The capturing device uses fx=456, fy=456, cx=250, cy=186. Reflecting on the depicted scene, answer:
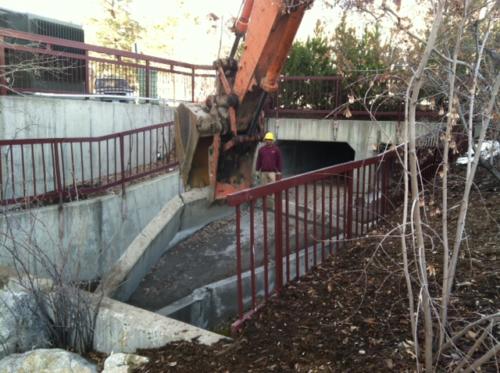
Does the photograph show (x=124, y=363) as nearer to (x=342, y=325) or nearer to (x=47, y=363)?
(x=47, y=363)

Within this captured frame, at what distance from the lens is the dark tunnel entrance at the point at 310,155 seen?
13539 millimetres

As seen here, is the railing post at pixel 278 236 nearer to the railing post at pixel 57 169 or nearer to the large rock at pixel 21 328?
the large rock at pixel 21 328

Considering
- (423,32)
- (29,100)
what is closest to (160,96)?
(29,100)

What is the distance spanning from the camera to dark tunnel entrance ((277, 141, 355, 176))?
13.5m

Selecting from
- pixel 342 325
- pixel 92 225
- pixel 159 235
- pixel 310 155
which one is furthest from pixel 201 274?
pixel 310 155

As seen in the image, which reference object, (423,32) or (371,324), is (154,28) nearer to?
(423,32)

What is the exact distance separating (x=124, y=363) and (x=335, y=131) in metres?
9.33

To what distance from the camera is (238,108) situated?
586cm

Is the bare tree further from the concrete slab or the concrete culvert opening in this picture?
Answer: the concrete culvert opening

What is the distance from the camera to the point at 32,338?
4.11m

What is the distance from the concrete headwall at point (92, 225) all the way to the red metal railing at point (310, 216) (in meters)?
1.88

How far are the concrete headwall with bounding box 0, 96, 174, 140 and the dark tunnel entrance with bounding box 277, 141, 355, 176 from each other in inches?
173

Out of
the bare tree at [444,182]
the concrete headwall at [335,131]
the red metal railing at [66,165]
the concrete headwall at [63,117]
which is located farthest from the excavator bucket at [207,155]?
the concrete headwall at [335,131]

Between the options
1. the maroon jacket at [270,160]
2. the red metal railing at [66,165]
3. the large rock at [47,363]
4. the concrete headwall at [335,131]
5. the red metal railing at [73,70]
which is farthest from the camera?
the concrete headwall at [335,131]
